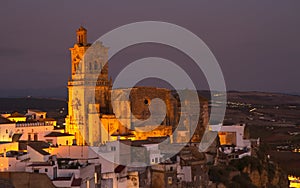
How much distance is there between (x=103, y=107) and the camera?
51219 millimetres

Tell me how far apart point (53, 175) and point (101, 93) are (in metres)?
21.5

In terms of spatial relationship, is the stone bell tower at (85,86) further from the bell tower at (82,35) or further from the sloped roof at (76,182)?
the sloped roof at (76,182)

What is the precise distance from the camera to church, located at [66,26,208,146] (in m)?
47.6

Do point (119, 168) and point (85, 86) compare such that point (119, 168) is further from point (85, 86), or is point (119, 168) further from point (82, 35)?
point (82, 35)

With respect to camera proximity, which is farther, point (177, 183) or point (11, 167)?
point (177, 183)

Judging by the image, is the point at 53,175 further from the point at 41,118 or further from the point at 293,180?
the point at 293,180

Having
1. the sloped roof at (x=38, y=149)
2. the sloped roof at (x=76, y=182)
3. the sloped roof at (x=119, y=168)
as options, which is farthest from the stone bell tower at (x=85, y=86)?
the sloped roof at (x=76, y=182)

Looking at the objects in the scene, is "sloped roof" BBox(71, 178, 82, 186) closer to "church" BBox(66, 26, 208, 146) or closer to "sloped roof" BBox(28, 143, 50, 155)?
"sloped roof" BBox(28, 143, 50, 155)

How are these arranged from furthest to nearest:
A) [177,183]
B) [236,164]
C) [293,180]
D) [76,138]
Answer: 1. [293,180]
2. [76,138]
3. [236,164]
4. [177,183]

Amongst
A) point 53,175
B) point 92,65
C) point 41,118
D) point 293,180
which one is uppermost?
point 92,65

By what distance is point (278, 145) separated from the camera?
9144 cm

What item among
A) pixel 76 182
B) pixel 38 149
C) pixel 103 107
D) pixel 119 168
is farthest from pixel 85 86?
pixel 76 182

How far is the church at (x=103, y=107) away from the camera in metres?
47.6

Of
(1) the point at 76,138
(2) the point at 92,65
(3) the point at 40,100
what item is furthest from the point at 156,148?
(3) the point at 40,100
